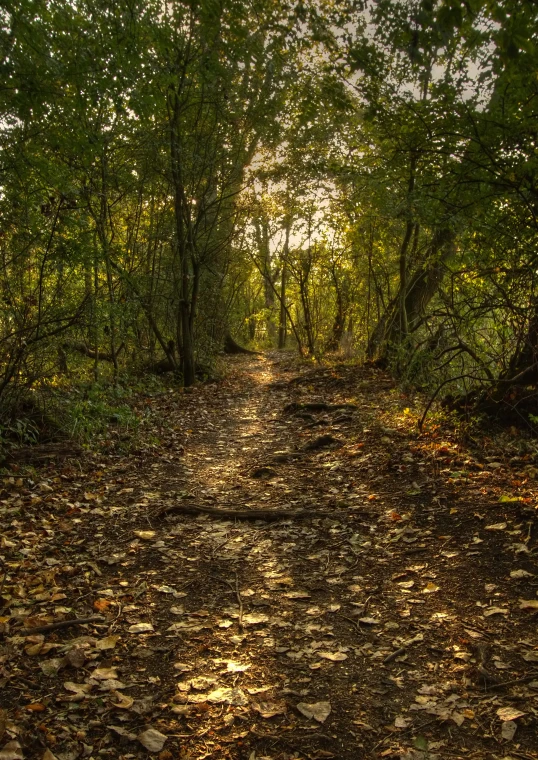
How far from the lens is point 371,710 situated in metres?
2.69

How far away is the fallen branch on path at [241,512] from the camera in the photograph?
529 centimetres

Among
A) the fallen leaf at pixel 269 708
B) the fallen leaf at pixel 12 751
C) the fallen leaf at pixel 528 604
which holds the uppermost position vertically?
the fallen leaf at pixel 528 604

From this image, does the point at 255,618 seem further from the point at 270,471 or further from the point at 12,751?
the point at 270,471

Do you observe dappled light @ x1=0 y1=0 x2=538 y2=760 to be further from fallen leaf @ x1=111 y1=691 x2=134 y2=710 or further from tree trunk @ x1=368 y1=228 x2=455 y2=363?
tree trunk @ x1=368 y1=228 x2=455 y2=363

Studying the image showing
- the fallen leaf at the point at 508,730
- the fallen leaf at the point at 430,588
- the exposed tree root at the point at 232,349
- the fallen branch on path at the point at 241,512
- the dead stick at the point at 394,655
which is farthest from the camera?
the exposed tree root at the point at 232,349

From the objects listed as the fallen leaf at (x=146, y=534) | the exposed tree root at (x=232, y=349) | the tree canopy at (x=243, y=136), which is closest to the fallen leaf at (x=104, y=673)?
the fallen leaf at (x=146, y=534)

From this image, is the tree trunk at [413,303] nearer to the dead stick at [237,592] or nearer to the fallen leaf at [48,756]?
the dead stick at [237,592]

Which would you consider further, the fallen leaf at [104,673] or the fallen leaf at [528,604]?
the fallen leaf at [528,604]

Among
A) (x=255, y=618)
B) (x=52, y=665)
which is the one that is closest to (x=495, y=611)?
(x=255, y=618)

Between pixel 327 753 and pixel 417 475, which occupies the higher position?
pixel 417 475

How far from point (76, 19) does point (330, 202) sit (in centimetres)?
985

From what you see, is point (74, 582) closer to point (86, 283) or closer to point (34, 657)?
point (34, 657)

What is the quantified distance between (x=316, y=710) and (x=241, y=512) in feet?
9.04

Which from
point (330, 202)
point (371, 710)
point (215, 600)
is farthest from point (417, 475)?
point (330, 202)
